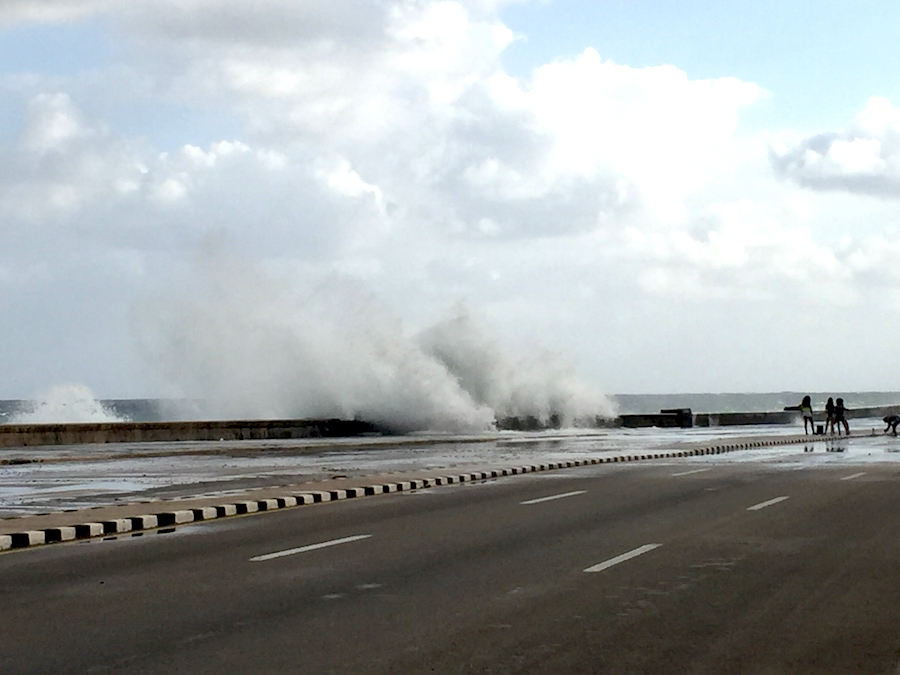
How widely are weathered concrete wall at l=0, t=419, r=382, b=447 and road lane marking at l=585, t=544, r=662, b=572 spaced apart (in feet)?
119

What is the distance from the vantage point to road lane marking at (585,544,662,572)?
11688 millimetres

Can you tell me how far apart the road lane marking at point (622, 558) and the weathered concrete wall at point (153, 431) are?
36333 mm

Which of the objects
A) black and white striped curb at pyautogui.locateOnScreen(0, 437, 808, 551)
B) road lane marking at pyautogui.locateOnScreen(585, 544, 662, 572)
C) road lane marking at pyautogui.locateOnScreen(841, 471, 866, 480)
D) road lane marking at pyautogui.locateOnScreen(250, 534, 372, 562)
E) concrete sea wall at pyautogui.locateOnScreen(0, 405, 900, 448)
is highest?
concrete sea wall at pyautogui.locateOnScreen(0, 405, 900, 448)

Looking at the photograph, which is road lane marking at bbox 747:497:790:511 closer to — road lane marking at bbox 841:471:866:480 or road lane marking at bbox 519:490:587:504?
road lane marking at bbox 519:490:587:504

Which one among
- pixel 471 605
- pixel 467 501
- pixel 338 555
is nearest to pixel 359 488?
pixel 467 501

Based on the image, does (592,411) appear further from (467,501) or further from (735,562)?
(735,562)

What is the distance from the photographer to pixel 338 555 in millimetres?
13016

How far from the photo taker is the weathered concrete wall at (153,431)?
46.2 meters

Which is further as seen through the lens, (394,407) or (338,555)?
(394,407)

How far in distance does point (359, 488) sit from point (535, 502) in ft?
12.9

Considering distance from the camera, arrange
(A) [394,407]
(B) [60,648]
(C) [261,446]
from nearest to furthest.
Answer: (B) [60,648]
(C) [261,446]
(A) [394,407]

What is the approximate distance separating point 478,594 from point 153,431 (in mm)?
42430

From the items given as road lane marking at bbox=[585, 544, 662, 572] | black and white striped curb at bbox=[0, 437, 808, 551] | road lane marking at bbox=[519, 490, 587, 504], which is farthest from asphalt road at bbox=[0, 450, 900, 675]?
road lane marking at bbox=[519, 490, 587, 504]

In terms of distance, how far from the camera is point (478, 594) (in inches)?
402
